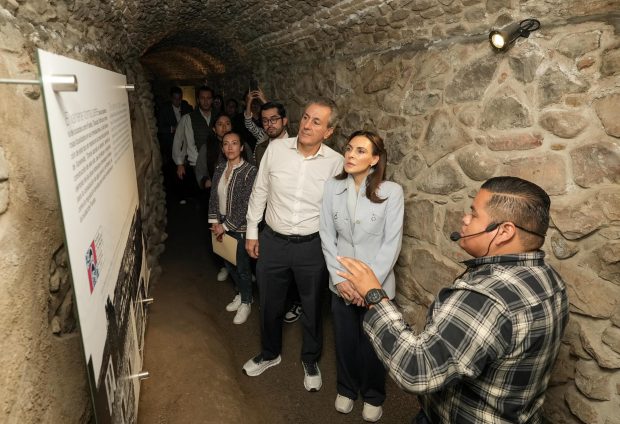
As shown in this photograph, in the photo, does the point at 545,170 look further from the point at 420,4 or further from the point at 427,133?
the point at 420,4

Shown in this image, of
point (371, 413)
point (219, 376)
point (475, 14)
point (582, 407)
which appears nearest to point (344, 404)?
point (371, 413)

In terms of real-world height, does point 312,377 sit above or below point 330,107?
below

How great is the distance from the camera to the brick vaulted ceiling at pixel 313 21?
6.61 feet

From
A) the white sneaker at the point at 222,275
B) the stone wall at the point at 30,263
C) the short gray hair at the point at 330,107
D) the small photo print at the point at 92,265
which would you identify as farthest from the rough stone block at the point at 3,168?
the white sneaker at the point at 222,275

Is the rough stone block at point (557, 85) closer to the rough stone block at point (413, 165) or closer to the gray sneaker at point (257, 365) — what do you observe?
the rough stone block at point (413, 165)

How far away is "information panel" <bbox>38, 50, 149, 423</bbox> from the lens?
94cm

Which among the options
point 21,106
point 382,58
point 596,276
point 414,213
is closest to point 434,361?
point 596,276

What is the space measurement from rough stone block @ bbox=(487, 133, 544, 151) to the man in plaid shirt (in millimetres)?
722

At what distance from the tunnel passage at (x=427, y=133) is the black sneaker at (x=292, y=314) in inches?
39.1

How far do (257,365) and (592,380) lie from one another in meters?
1.97

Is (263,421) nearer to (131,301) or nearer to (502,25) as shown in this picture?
(131,301)

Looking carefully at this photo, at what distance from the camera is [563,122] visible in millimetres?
1800

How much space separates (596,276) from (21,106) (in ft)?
7.31

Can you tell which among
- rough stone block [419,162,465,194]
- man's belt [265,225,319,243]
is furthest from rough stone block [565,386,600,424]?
man's belt [265,225,319,243]
